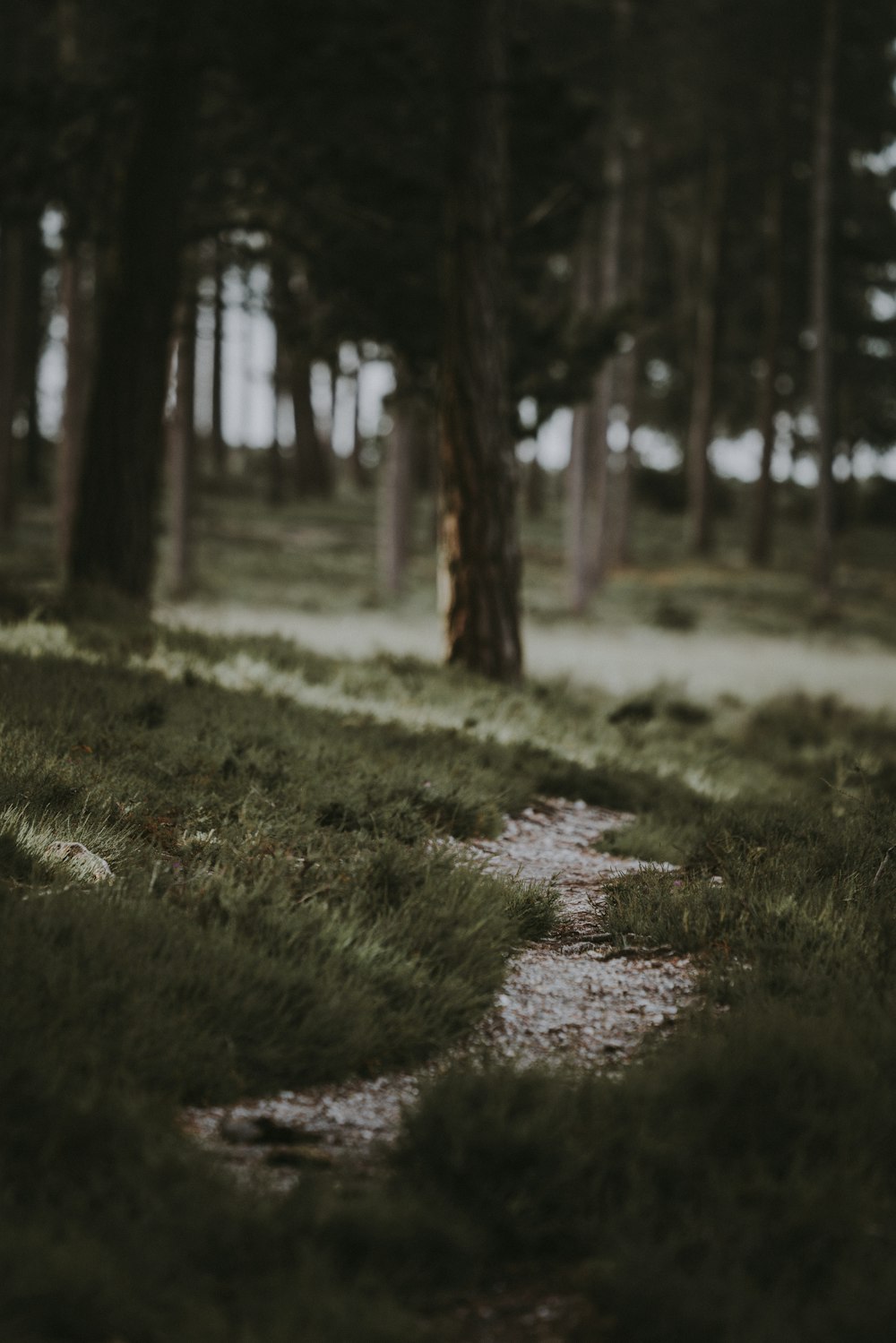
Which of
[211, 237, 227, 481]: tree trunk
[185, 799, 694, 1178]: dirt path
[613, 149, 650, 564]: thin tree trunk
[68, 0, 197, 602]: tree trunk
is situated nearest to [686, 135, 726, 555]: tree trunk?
[613, 149, 650, 564]: thin tree trunk

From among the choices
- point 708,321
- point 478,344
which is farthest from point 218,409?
point 478,344

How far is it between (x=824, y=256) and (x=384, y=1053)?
23.9m

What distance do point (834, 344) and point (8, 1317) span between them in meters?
31.7

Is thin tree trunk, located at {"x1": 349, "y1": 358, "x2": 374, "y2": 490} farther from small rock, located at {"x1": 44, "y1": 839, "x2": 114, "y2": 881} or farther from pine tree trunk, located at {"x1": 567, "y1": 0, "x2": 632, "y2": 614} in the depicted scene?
small rock, located at {"x1": 44, "y1": 839, "x2": 114, "y2": 881}

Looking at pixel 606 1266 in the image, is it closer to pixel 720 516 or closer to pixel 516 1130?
pixel 516 1130

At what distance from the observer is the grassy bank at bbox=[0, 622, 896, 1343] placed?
2195 millimetres

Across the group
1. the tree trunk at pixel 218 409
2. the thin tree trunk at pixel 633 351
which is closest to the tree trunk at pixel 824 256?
the thin tree trunk at pixel 633 351

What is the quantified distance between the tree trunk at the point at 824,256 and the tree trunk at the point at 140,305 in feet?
54.6

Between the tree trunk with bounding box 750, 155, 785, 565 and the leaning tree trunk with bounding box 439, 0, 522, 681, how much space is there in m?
18.9

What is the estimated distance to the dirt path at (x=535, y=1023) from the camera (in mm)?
2818

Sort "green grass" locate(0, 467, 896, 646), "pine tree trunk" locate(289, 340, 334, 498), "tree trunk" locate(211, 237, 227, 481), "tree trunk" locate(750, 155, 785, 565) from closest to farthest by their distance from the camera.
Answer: "green grass" locate(0, 467, 896, 646), "tree trunk" locate(750, 155, 785, 565), "pine tree trunk" locate(289, 340, 334, 498), "tree trunk" locate(211, 237, 227, 481)

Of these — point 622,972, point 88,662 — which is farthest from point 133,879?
point 88,662

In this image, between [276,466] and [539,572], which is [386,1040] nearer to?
[539,572]

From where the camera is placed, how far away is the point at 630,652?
15344 millimetres
